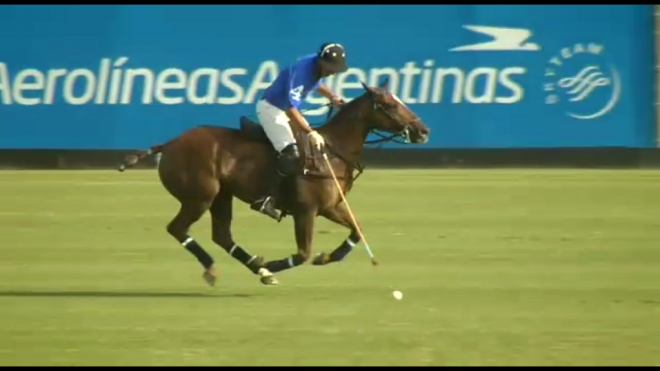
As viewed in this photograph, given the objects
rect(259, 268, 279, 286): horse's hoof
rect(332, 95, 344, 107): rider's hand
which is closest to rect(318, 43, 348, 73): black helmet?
rect(332, 95, 344, 107): rider's hand

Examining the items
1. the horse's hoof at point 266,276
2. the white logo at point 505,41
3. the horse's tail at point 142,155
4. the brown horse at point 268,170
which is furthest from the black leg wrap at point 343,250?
the white logo at point 505,41

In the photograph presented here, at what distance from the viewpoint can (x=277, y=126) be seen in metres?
12.7

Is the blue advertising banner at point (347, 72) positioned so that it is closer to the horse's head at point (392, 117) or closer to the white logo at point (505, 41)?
the white logo at point (505, 41)

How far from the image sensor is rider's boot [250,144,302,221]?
1257cm

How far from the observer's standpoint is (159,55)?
28844 mm

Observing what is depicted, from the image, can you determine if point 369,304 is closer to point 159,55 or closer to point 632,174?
point 632,174

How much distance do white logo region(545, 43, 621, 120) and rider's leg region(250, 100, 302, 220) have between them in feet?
52.7

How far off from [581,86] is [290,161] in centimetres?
1641

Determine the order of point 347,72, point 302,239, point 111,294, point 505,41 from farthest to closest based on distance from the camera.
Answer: point 505,41
point 347,72
point 302,239
point 111,294

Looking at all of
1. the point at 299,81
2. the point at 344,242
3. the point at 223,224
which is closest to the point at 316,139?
the point at 299,81

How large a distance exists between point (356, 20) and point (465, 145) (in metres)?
3.28

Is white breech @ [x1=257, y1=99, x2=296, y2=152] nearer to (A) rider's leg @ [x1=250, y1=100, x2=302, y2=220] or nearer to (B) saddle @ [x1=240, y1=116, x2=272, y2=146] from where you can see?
(A) rider's leg @ [x1=250, y1=100, x2=302, y2=220]

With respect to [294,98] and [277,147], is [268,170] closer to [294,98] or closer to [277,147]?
[277,147]

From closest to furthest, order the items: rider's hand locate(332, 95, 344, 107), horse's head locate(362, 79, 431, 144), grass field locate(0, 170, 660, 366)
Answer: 1. grass field locate(0, 170, 660, 366)
2. horse's head locate(362, 79, 431, 144)
3. rider's hand locate(332, 95, 344, 107)
